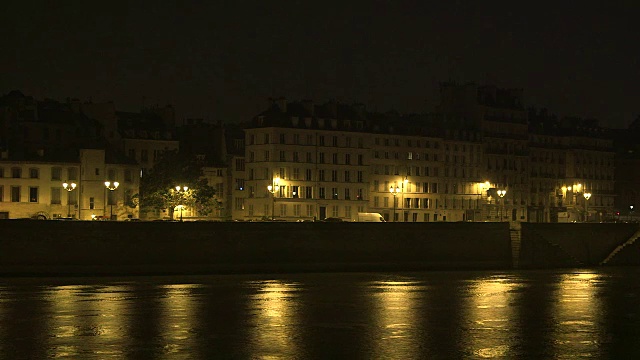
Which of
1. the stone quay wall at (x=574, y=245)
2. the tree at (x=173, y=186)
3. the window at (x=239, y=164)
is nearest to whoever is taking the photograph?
the stone quay wall at (x=574, y=245)

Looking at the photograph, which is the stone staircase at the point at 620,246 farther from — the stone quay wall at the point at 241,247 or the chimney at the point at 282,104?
the chimney at the point at 282,104

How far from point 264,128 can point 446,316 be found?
60.3 metres

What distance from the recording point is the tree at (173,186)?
3644 inches

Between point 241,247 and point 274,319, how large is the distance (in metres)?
25.1

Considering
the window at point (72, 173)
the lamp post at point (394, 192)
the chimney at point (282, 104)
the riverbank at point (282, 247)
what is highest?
the chimney at point (282, 104)

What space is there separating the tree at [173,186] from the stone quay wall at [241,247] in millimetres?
23076

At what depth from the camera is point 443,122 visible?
120688 mm

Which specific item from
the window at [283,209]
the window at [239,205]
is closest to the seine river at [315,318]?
the window at [283,209]

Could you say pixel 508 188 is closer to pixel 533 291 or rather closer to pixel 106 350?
pixel 533 291

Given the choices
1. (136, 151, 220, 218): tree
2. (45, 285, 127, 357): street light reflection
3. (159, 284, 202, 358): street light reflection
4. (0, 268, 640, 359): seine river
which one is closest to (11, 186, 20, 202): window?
(136, 151, 220, 218): tree

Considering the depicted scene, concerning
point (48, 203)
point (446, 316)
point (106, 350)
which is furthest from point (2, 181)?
point (106, 350)

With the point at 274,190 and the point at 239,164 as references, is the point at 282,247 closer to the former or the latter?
the point at 274,190

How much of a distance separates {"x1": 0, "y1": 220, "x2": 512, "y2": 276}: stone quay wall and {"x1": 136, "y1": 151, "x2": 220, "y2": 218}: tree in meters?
23.1

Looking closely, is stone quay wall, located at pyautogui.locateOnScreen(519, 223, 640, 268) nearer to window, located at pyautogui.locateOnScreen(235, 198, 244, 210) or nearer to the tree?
the tree
